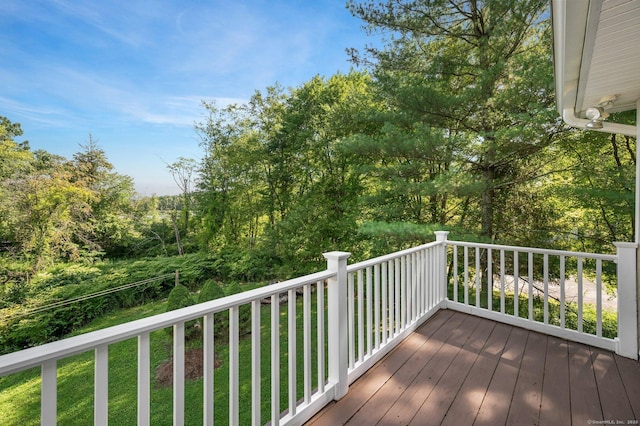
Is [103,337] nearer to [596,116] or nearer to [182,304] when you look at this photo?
[596,116]

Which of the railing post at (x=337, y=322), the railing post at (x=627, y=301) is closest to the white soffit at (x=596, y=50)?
the railing post at (x=627, y=301)

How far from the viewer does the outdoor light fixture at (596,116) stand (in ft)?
8.52

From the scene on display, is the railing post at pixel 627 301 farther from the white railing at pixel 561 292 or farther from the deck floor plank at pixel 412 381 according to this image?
the deck floor plank at pixel 412 381

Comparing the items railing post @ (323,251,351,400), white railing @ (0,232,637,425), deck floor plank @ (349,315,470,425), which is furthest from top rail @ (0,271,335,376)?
deck floor plank @ (349,315,470,425)

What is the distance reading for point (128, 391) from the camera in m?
4.38

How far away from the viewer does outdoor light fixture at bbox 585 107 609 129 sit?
260 centimetres

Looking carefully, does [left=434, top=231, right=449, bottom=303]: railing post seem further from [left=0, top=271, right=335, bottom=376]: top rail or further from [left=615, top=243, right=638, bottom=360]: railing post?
[left=0, top=271, right=335, bottom=376]: top rail

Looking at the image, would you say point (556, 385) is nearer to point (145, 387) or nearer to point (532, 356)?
point (532, 356)

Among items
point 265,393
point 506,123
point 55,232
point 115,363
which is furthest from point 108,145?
point 506,123

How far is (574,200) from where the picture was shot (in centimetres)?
538

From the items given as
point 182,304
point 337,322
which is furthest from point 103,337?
point 182,304

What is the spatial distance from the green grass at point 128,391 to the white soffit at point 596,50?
4.23 metres

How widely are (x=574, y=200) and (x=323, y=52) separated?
731 cm

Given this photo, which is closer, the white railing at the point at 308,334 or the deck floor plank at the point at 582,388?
the white railing at the point at 308,334
